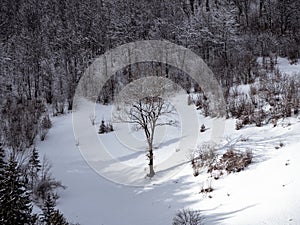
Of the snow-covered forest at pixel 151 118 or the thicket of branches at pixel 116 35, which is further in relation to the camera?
the thicket of branches at pixel 116 35

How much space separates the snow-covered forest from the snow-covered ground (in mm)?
45

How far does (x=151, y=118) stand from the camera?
487 inches

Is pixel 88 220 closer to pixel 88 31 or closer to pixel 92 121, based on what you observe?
pixel 92 121

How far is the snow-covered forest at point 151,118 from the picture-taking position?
7793 millimetres

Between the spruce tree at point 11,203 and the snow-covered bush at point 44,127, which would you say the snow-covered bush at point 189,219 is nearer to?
the spruce tree at point 11,203

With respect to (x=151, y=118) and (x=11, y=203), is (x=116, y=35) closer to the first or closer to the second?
(x=151, y=118)

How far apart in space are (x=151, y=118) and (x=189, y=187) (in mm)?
3680

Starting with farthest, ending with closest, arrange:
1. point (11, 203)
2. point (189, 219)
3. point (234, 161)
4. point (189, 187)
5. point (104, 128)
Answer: point (104, 128) < point (189, 187) < point (234, 161) < point (189, 219) < point (11, 203)

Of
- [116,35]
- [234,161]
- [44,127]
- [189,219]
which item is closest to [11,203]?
[189,219]

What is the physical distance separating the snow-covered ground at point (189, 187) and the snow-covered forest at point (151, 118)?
1.8 inches

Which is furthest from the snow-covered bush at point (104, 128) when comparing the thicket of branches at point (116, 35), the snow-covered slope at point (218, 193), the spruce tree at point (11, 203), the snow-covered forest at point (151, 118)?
the spruce tree at point (11, 203)

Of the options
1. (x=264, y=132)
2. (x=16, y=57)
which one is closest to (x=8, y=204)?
(x=264, y=132)

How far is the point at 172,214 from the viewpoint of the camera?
328 inches

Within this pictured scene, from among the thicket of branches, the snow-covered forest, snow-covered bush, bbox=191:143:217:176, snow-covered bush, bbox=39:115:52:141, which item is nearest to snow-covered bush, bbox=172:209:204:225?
the snow-covered forest
